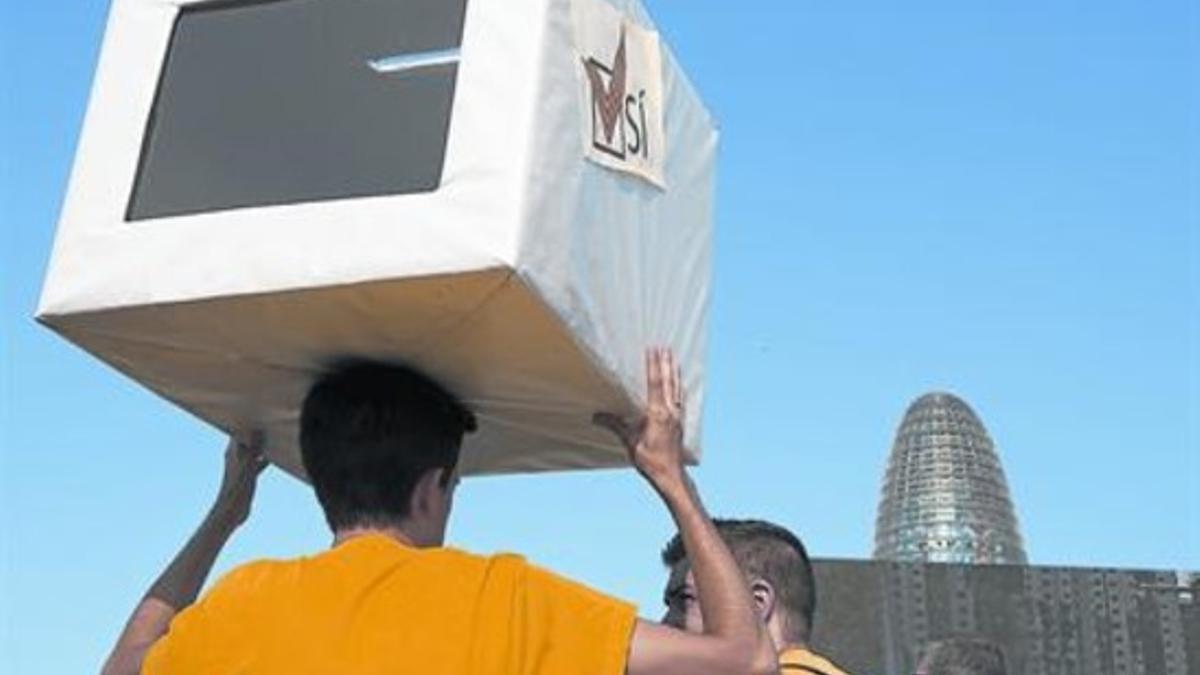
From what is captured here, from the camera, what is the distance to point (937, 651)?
366 cm

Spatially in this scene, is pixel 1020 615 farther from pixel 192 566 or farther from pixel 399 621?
pixel 399 621

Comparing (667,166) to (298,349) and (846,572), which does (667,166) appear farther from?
(846,572)

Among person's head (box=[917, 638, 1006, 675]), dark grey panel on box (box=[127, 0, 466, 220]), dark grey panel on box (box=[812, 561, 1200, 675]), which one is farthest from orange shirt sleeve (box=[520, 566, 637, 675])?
dark grey panel on box (box=[812, 561, 1200, 675])

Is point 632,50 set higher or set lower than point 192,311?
higher

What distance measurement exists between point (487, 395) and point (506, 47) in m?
0.46

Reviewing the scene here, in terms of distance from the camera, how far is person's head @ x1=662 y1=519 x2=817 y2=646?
2.82 metres

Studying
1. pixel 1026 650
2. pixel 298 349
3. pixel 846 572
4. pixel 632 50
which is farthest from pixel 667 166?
pixel 1026 650

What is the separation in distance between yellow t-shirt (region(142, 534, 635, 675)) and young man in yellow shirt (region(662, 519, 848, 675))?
0.91 metres

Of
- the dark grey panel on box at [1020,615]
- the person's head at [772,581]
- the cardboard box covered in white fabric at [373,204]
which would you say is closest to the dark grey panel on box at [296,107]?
the cardboard box covered in white fabric at [373,204]

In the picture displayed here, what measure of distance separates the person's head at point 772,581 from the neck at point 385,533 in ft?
2.82

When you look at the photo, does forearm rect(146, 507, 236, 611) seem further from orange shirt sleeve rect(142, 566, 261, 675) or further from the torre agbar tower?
the torre agbar tower

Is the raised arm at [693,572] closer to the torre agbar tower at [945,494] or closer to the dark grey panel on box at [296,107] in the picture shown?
the dark grey panel on box at [296,107]

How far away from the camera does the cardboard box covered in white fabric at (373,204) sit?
188 cm

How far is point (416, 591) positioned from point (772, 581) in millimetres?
1118
